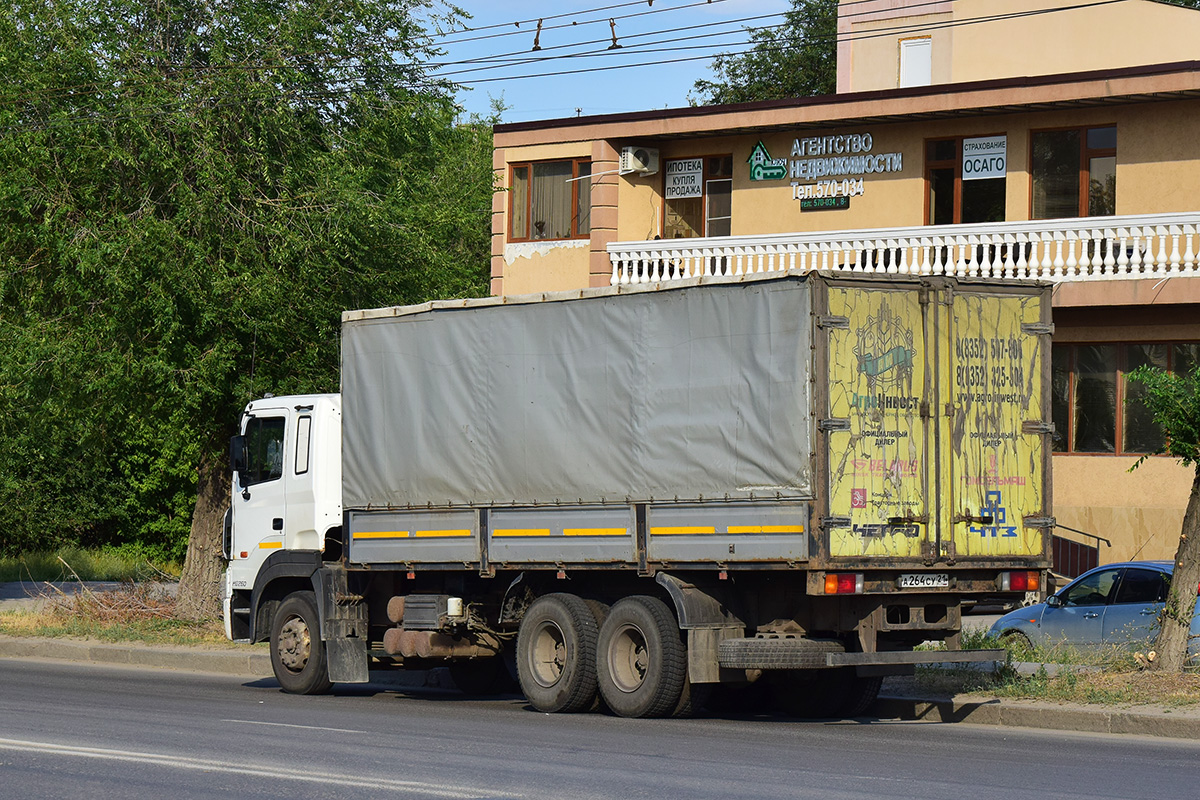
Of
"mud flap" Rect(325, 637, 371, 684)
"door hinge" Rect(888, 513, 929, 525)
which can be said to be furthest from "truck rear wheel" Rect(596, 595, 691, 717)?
"mud flap" Rect(325, 637, 371, 684)

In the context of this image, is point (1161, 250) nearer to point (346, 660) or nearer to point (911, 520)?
point (911, 520)

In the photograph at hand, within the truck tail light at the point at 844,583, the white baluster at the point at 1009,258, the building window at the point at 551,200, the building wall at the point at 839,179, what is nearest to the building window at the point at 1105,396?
the white baluster at the point at 1009,258

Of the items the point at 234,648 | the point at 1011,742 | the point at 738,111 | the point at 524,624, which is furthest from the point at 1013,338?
the point at 738,111

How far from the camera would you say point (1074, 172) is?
2545cm

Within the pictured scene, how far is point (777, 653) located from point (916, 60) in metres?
23.7

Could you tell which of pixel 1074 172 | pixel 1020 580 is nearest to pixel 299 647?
pixel 1020 580

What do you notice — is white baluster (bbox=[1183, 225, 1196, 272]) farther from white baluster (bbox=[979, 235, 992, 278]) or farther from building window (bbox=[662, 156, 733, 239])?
building window (bbox=[662, 156, 733, 239])

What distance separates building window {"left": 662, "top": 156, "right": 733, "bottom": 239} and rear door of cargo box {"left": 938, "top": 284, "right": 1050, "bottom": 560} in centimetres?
1558

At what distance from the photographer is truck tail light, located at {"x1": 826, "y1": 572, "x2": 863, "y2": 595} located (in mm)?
12000

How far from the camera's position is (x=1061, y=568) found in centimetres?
2444

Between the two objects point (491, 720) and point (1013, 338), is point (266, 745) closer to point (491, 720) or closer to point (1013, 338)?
point (491, 720)

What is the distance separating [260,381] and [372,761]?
11.7m

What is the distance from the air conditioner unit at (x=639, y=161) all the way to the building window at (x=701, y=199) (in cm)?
59

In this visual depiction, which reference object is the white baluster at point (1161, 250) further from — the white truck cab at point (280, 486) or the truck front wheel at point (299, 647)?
the truck front wheel at point (299, 647)
